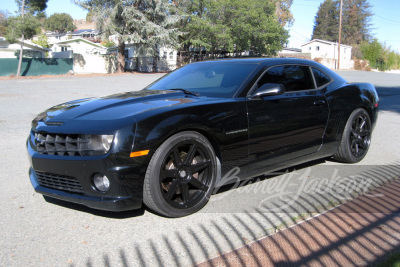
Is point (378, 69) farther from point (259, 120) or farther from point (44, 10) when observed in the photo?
point (259, 120)

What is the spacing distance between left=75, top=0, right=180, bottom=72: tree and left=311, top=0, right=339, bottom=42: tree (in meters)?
82.5

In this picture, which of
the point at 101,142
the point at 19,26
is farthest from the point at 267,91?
the point at 19,26

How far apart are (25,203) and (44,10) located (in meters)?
38.2

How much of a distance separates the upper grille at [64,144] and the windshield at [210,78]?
163cm

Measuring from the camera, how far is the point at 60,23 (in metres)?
126

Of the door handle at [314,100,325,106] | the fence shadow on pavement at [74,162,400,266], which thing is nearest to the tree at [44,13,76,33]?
the door handle at [314,100,325,106]

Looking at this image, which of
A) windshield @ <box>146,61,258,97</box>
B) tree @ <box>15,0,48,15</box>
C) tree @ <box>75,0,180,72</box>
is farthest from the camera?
tree @ <box>75,0,180,72</box>

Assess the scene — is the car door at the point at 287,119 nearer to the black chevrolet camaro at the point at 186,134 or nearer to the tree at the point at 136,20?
the black chevrolet camaro at the point at 186,134

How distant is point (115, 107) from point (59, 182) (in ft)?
2.96

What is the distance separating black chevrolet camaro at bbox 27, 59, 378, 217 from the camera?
3.38m

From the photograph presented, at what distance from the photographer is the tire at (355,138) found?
567 cm

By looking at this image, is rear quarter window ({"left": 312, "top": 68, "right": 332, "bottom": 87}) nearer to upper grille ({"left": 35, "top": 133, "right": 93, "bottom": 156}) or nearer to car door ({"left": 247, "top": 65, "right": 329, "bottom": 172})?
car door ({"left": 247, "top": 65, "right": 329, "bottom": 172})

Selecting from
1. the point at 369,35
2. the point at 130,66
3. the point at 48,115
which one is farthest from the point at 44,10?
the point at 369,35

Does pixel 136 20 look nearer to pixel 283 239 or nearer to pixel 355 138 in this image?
pixel 355 138
